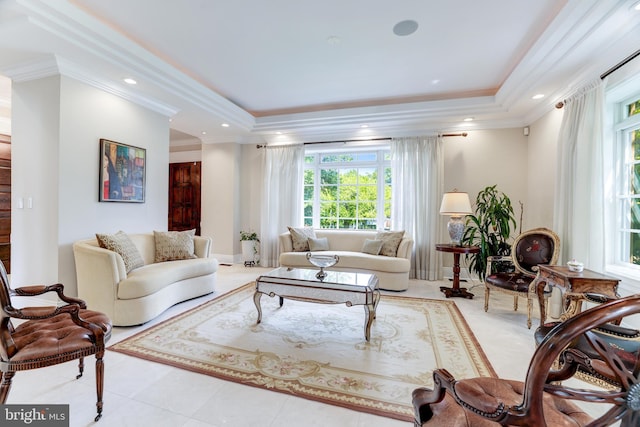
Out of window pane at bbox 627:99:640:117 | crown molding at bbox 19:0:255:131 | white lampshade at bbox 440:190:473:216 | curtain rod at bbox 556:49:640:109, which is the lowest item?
white lampshade at bbox 440:190:473:216

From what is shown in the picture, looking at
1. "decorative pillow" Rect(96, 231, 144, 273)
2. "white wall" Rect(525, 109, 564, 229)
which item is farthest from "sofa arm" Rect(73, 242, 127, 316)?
"white wall" Rect(525, 109, 564, 229)

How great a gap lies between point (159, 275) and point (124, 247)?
52cm

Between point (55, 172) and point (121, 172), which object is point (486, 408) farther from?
point (121, 172)

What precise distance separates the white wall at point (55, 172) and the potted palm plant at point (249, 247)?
2.59 m

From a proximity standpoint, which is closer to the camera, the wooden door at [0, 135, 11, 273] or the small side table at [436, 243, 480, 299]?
the small side table at [436, 243, 480, 299]

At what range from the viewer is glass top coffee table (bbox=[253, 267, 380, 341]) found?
253cm

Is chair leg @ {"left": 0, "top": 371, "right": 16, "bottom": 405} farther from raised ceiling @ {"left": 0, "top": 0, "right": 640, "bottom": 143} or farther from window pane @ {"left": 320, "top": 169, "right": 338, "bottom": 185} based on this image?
window pane @ {"left": 320, "top": 169, "right": 338, "bottom": 185}

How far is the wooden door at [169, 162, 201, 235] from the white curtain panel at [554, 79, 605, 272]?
261 inches

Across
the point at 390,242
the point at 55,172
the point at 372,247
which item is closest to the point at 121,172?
the point at 55,172

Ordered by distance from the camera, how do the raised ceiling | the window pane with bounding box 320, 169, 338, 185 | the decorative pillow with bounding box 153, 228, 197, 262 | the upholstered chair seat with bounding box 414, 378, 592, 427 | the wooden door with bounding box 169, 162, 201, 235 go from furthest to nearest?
1. the wooden door with bounding box 169, 162, 201, 235
2. the window pane with bounding box 320, 169, 338, 185
3. the decorative pillow with bounding box 153, 228, 197, 262
4. the raised ceiling
5. the upholstered chair seat with bounding box 414, 378, 592, 427

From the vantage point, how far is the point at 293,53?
325cm

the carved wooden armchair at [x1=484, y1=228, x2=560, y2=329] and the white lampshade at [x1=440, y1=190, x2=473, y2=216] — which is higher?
the white lampshade at [x1=440, y1=190, x2=473, y2=216]

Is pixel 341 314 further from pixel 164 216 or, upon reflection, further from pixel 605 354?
pixel 164 216

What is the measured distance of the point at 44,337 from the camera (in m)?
1.53
